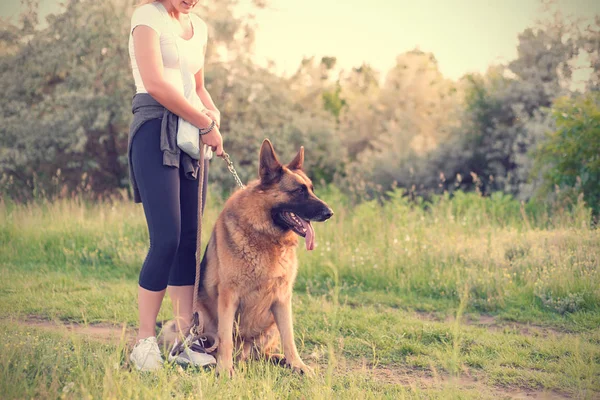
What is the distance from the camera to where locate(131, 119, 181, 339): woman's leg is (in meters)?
3.46

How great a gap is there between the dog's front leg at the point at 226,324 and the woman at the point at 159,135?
→ 140 mm

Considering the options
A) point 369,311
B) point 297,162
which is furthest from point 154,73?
point 369,311

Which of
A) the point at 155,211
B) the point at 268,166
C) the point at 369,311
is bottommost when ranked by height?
the point at 369,311

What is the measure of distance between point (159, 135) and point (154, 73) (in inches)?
15.6

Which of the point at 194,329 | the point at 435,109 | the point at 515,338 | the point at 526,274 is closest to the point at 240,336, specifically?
the point at 194,329

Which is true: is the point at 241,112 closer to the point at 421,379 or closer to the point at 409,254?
the point at 409,254

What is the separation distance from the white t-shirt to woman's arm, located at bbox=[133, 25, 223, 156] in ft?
0.21

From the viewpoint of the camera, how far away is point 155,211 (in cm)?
348

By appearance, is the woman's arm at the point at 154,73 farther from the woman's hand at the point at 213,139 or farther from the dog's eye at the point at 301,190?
the dog's eye at the point at 301,190

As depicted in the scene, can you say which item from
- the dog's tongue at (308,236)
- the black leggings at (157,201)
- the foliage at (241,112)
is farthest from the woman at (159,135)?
the foliage at (241,112)

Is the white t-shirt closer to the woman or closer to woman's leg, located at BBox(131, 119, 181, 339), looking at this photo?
the woman

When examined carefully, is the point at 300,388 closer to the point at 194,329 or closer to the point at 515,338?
the point at 194,329

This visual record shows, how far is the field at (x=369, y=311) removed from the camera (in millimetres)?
3209

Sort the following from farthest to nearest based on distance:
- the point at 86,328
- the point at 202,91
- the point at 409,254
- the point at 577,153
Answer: the point at 577,153 < the point at 409,254 < the point at 86,328 < the point at 202,91
